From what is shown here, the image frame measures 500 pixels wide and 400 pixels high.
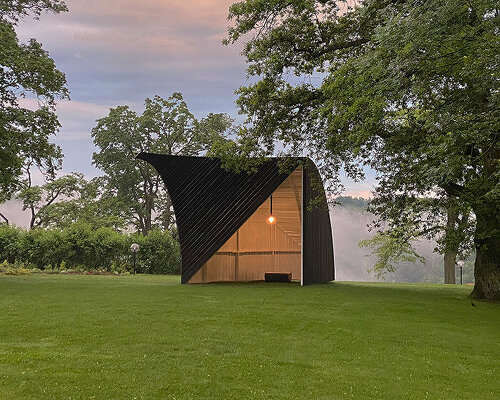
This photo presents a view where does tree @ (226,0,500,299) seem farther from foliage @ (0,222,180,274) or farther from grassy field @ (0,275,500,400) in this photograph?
foliage @ (0,222,180,274)

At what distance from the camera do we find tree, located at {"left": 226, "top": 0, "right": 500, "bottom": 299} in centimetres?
752

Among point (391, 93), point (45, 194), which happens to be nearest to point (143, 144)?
point (45, 194)

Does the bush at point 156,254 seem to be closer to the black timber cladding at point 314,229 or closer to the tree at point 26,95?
the tree at point 26,95

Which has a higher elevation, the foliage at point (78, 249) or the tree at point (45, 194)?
the tree at point (45, 194)

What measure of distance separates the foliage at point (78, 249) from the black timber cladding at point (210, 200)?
868 cm

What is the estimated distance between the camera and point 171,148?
32594 mm

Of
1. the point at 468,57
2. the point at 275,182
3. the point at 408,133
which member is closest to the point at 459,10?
the point at 468,57

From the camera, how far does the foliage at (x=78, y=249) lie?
22141mm

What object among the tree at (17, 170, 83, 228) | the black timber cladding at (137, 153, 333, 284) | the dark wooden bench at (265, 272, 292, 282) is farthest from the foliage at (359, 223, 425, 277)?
the tree at (17, 170, 83, 228)

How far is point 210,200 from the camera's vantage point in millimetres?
14938

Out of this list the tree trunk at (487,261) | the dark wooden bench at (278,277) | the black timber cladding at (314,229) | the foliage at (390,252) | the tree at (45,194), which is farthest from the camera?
the tree at (45,194)

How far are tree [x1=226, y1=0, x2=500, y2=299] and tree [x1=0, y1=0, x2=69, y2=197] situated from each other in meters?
6.39

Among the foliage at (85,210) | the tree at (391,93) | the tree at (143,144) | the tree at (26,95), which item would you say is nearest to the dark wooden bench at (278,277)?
the tree at (391,93)

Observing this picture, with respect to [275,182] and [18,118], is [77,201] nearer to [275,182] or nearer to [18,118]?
[18,118]
